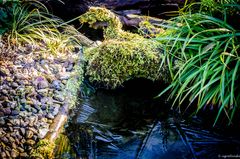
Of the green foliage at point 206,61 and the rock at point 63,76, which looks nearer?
the green foliage at point 206,61

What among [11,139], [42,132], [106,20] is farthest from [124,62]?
[11,139]

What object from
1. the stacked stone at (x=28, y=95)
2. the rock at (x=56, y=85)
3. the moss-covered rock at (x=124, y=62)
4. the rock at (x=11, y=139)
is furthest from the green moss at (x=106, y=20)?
the rock at (x=11, y=139)

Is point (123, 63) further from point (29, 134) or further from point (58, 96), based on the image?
point (29, 134)

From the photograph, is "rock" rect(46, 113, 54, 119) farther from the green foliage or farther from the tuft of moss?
the green foliage

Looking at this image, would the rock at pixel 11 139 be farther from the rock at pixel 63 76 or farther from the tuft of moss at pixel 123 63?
the tuft of moss at pixel 123 63

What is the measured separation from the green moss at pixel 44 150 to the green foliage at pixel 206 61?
126 cm

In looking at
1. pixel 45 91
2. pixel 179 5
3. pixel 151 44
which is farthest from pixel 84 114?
pixel 179 5

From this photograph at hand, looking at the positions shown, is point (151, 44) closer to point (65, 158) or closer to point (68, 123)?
point (68, 123)

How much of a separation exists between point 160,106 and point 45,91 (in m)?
1.26

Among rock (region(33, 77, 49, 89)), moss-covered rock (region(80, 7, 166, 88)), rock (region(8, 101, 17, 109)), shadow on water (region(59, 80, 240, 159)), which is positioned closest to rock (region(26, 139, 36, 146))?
shadow on water (region(59, 80, 240, 159))

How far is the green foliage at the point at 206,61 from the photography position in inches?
102

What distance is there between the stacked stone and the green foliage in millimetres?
1210

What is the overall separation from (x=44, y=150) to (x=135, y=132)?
0.88 metres

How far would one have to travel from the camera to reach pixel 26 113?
2.48m
